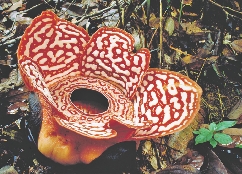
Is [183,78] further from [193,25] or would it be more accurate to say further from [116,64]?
[193,25]

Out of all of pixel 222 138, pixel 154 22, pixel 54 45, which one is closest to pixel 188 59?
pixel 154 22

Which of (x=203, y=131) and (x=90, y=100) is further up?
(x=90, y=100)

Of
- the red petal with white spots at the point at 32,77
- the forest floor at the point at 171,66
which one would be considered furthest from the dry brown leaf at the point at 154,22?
the red petal with white spots at the point at 32,77

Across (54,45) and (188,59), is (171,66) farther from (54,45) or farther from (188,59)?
(54,45)

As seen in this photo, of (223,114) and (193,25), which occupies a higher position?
(193,25)

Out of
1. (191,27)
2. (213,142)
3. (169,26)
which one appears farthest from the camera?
(191,27)

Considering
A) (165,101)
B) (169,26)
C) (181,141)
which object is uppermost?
(169,26)

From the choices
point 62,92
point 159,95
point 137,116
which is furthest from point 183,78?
point 62,92
